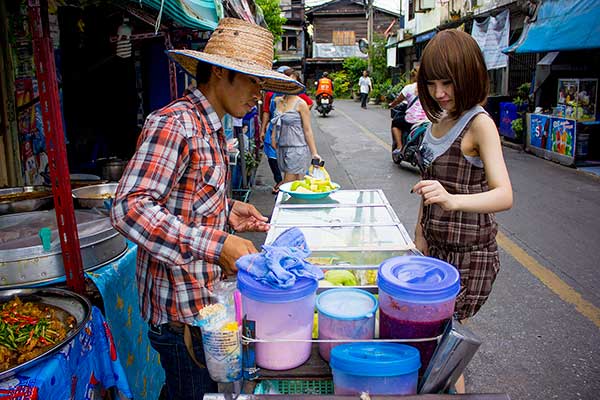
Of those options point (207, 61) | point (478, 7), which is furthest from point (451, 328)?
point (478, 7)

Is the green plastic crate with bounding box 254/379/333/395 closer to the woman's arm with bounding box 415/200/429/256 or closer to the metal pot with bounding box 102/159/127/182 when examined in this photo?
the woman's arm with bounding box 415/200/429/256

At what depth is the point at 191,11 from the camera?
148 inches

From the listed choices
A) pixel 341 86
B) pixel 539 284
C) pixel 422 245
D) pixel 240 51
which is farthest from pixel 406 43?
pixel 240 51

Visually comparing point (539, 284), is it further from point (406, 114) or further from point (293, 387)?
point (406, 114)

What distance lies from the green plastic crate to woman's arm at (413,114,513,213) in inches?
31.4

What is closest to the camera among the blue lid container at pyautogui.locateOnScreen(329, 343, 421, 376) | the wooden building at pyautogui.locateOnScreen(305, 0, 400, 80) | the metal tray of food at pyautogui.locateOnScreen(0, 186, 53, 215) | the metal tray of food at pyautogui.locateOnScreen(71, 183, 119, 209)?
the blue lid container at pyautogui.locateOnScreen(329, 343, 421, 376)

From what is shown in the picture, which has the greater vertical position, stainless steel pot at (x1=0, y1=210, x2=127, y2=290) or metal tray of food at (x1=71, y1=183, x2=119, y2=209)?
metal tray of food at (x1=71, y1=183, x2=119, y2=209)

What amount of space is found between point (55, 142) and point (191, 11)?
6.60ft

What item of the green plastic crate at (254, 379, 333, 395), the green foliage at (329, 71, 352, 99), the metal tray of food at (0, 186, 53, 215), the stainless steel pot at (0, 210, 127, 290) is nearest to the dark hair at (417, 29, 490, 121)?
the green plastic crate at (254, 379, 333, 395)

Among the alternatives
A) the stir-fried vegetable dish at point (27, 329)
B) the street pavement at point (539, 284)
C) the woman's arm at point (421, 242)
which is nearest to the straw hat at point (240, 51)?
the woman's arm at point (421, 242)

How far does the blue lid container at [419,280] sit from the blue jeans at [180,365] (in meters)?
0.86

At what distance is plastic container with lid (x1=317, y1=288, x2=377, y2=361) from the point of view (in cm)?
151

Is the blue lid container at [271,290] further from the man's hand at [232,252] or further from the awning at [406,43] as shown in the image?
the awning at [406,43]

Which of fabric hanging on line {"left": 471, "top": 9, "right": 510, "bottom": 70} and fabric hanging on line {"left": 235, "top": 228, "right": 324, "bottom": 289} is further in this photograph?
fabric hanging on line {"left": 471, "top": 9, "right": 510, "bottom": 70}
